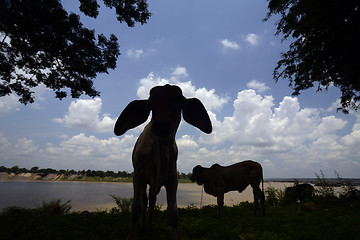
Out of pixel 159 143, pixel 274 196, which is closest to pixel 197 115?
pixel 159 143

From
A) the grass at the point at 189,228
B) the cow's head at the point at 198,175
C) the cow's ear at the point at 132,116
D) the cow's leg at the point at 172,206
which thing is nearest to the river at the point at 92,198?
the cow's head at the point at 198,175

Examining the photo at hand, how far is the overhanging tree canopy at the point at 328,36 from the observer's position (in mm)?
6184

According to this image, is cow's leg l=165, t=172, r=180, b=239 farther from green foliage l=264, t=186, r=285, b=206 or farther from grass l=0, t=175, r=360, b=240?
green foliage l=264, t=186, r=285, b=206

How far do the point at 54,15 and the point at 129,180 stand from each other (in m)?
77.0

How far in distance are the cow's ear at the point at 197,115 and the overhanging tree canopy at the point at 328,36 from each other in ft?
20.7

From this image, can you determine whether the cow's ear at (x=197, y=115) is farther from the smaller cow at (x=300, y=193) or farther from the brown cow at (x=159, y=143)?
the smaller cow at (x=300, y=193)

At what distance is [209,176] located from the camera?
7789 millimetres

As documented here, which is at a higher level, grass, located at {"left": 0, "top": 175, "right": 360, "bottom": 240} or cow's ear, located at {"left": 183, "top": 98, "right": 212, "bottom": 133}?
cow's ear, located at {"left": 183, "top": 98, "right": 212, "bottom": 133}

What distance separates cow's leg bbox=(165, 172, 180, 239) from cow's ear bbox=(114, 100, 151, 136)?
3.78 ft

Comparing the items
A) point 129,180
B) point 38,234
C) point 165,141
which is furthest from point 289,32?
point 129,180

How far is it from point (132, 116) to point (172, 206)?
1682mm

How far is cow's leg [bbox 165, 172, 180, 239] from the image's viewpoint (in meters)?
3.06

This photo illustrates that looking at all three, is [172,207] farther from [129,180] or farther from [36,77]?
[129,180]

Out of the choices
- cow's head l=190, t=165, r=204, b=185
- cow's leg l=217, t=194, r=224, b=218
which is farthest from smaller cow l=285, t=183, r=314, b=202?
cow's head l=190, t=165, r=204, b=185
